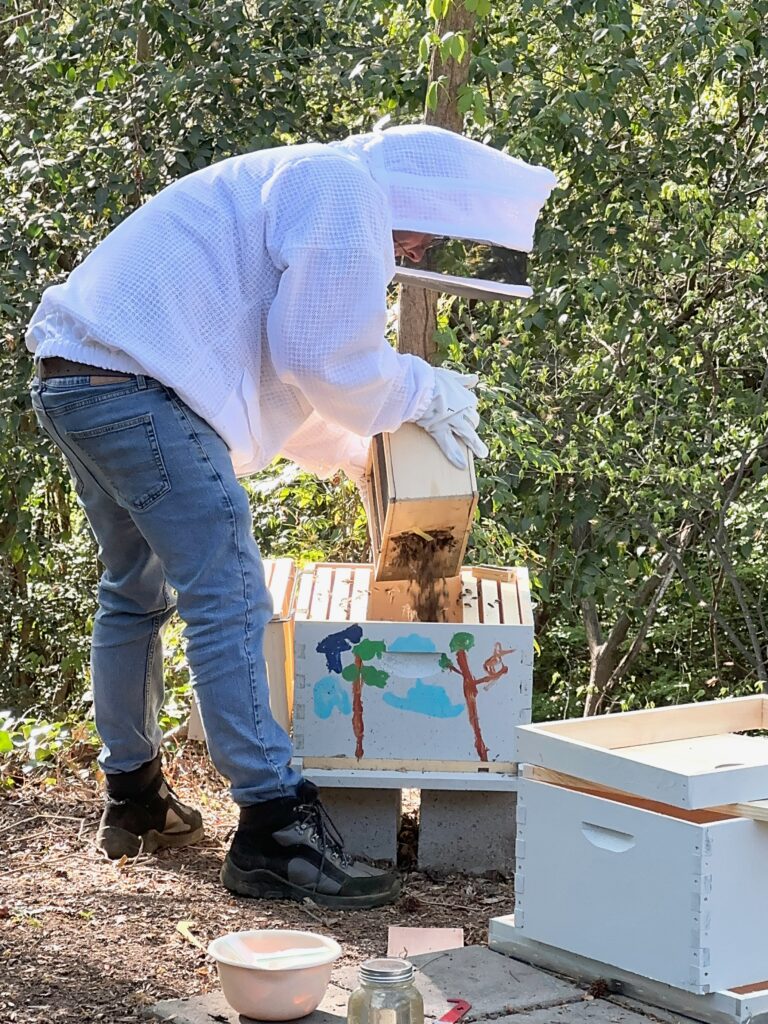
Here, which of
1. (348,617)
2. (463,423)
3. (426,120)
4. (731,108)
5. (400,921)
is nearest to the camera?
(400,921)

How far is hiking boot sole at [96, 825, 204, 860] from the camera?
275 cm

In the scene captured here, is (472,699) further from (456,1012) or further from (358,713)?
(456,1012)

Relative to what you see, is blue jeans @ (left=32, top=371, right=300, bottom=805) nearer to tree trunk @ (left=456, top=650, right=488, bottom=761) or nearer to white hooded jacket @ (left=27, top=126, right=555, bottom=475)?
white hooded jacket @ (left=27, top=126, right=555, bottom=475)

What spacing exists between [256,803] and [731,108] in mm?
4380

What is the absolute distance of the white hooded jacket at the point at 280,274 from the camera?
236cm

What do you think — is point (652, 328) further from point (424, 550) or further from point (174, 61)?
point (424, 550)

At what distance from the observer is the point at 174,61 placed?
5195 mm

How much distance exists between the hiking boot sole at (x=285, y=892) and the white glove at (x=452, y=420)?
871 millimetres

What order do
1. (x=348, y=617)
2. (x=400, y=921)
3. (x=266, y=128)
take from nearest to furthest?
(x=400, y=921), (x=348, y=617), (x=266, y=128)

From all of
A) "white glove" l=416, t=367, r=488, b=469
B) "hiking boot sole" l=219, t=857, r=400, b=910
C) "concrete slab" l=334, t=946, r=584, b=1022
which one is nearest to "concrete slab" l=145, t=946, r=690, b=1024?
"concrete slab" l=334, t=946, r=584, b=1022

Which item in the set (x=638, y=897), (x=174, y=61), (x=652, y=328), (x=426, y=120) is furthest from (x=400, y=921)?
(x=174, y=61)

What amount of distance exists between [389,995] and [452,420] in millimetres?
1317

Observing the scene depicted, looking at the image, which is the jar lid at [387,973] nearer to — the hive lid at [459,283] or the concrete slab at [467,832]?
the concrete slab at [467,832]

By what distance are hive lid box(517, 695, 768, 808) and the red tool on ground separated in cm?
39
